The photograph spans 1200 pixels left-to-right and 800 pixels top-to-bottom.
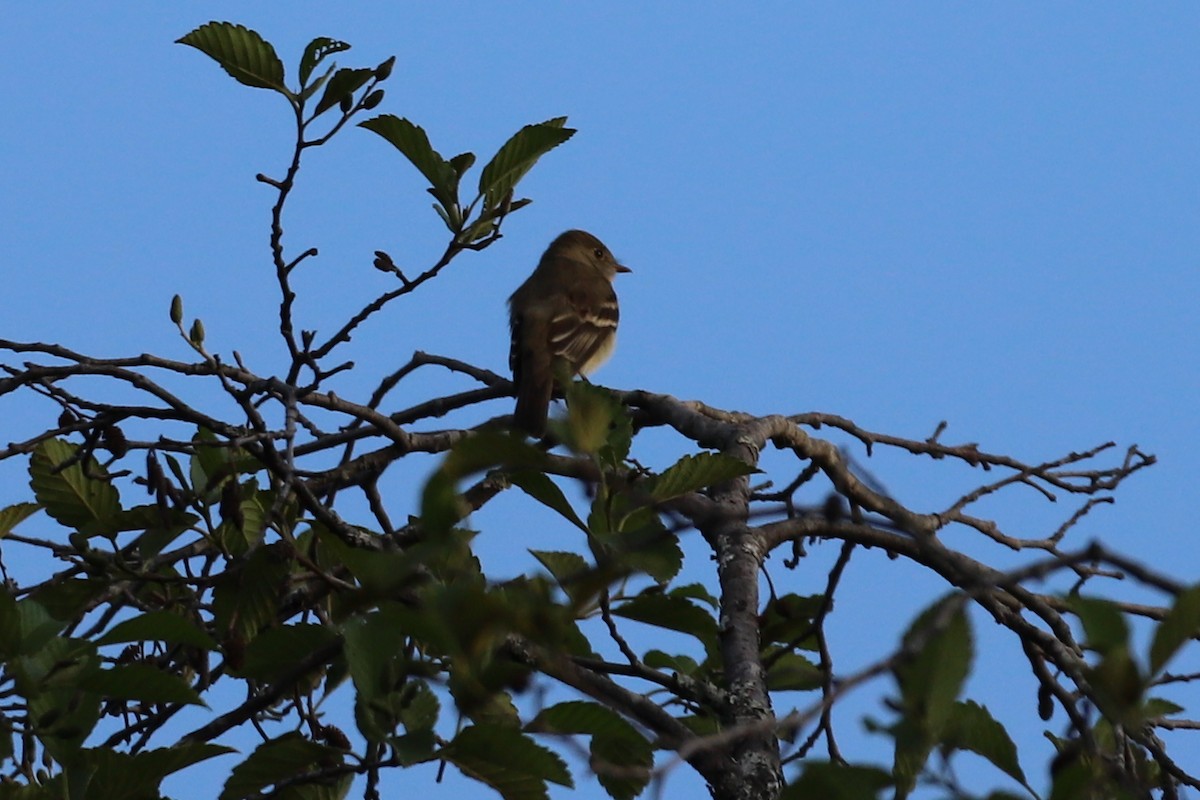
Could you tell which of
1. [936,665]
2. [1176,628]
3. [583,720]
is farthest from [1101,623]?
[583,720]

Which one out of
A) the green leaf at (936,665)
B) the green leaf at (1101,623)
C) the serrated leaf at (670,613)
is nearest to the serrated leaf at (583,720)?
the serrated leaf at (670,613)

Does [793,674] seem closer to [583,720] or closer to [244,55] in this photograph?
[583,720]

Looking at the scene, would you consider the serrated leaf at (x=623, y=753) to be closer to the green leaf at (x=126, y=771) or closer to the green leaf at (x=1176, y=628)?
the green leaf at (x=126, y=771)

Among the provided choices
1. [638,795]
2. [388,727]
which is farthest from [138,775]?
[638,795]

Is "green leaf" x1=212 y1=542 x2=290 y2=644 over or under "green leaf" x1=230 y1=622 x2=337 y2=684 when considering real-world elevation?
over

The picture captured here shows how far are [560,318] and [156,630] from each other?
6.45 meters

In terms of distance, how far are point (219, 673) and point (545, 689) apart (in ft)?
4.45

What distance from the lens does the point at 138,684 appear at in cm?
326

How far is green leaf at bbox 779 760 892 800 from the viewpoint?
202 cm

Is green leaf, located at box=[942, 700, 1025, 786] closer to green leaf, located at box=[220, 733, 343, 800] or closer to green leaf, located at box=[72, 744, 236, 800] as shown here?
green leaf, located at box=[220, 733, 343, 800]

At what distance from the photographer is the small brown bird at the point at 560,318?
7.68 metres

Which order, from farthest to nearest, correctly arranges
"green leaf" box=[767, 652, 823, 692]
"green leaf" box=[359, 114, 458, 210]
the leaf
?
"green leaf" box=[359, 114, 458, 210]
"green leaf" box=[767, 652, 823, 692]
the leaf

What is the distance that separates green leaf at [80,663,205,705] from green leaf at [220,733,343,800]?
0.62 ft

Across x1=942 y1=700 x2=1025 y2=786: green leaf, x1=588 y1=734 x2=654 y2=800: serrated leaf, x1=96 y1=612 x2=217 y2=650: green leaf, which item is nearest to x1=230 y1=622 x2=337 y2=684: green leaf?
x1=96 y1=612 x2=217 y2=650: green leaf
